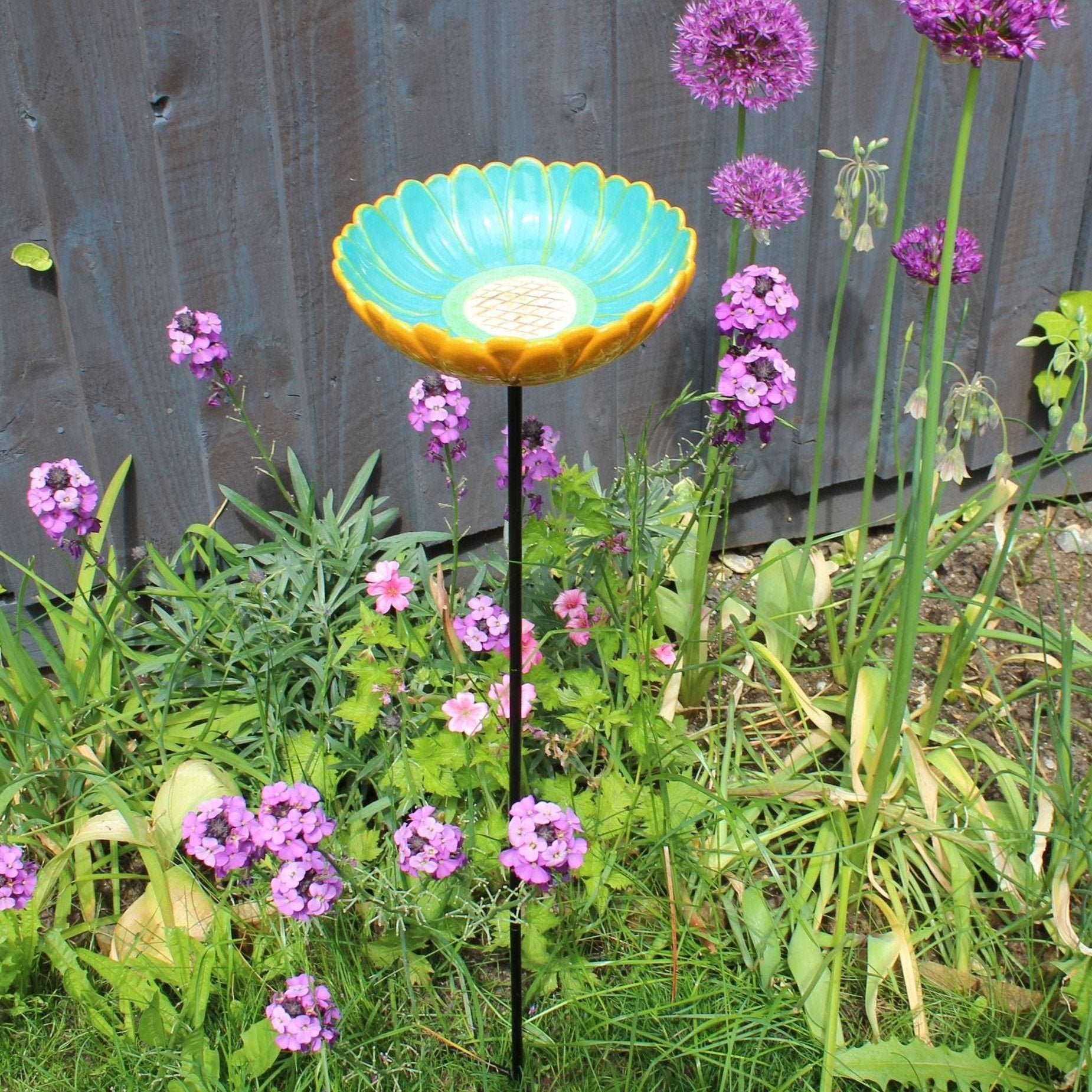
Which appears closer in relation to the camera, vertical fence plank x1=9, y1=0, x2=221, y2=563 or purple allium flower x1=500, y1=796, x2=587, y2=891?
purple allium flower x1=500, y1=796, x2=587, y2=891

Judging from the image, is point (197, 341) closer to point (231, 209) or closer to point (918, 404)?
point (231, 209)

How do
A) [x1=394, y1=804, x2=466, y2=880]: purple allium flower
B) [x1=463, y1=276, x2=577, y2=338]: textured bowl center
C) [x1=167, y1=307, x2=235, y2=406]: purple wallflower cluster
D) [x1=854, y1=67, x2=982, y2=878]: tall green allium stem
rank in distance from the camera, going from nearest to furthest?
1. [x1=463, y1=276, x2=577, y2=338]: textured bowl center
2. [x1=854, y1=67, x2=982, y2=878]: tall green allium stem
3. [x1=394, y1=804, x2=466, y2=880]: purple allium flower
4. [x1=167, y1=307, x2=235, y2=406]: purple wallflower cluster

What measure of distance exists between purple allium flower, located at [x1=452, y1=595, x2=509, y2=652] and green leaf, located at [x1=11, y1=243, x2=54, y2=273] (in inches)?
42.6

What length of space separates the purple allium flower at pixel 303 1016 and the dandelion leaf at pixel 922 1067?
0.76 m

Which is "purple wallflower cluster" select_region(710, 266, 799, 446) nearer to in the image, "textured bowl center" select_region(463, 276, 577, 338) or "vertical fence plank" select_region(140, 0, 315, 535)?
"textured bowl center" select_region(463, 276, 577, 338)

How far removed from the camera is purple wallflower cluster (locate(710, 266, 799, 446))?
72.7 inches

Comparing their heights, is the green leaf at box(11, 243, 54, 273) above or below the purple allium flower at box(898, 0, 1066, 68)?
below

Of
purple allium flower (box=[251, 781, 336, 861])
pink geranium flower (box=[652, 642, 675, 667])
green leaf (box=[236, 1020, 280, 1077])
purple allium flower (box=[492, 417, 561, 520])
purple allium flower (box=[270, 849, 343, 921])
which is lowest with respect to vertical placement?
green leaf (box=[236, 1020, 280, 1077])

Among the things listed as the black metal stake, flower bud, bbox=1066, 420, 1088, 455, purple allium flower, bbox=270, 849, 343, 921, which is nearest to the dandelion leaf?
the black metal stake

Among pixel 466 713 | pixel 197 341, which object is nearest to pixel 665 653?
pixel 466 713

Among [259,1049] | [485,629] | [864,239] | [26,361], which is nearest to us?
[259,1049]

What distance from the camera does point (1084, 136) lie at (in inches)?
108

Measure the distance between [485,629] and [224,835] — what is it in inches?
22.1

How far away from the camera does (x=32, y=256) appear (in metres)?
2.20
